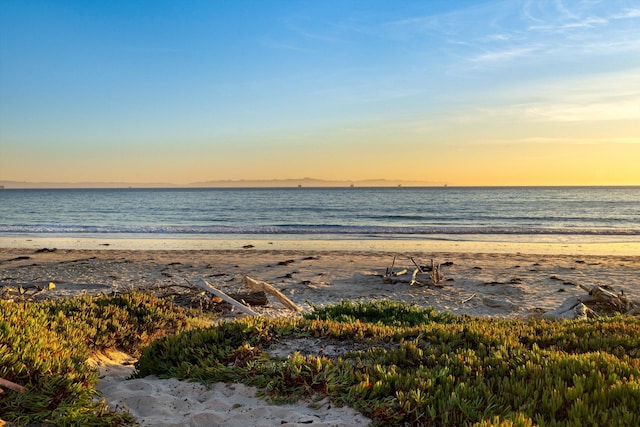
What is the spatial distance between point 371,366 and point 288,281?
40.1 ft

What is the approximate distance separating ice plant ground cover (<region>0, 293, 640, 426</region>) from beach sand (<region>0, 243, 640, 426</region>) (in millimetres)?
325

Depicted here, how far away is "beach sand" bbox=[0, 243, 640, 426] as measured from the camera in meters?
4.65

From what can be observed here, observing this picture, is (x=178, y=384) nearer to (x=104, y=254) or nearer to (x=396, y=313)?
(x=396, y=313)

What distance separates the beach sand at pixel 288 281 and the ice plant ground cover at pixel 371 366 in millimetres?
325

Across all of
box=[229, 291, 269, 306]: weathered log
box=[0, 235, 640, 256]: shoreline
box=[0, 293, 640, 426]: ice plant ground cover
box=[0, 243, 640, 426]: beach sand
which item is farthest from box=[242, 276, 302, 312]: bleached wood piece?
box=[0, 235, 640, 256]: shoreline

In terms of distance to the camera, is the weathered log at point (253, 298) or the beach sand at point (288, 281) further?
the weathered log at point (253, 298)

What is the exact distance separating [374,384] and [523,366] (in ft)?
5.05

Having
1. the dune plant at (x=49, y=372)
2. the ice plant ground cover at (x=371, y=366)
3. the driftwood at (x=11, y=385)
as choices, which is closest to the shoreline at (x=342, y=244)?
the ice plant ground cover at (x=371, y=366)

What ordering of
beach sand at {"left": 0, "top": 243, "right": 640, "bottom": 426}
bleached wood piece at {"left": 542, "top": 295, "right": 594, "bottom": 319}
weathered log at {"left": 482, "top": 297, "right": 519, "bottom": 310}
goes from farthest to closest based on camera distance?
weathered log at {"left": 482, "top": 297, "right": 519, "bottom": 310} < bleached wood piece at {"left": 542, "top": 295, "right": 594, "bottom": 319} < beach sand at {"left": 0, "top": 243, "right": 640, "bottom": 426}

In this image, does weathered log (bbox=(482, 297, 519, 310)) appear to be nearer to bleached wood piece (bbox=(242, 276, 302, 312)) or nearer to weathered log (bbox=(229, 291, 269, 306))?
bleached wood piece (bbox=(242, 276, 302, 312))

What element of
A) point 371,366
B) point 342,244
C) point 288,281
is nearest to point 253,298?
point 288,281

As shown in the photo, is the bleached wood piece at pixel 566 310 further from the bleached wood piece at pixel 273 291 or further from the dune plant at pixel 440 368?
the bleached wood piece at pixel 273 291

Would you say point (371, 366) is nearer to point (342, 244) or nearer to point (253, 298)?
point (253, 298)

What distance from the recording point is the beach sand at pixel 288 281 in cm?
465
